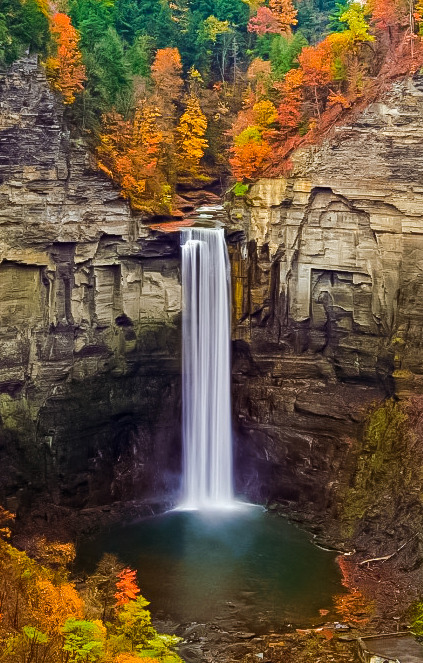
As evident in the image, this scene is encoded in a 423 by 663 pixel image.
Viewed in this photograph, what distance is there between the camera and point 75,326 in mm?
50656

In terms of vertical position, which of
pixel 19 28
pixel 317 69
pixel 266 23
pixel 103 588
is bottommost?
pixel 103 588

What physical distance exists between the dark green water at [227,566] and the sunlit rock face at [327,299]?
3855 millimetres

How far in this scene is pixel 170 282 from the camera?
53438 mm

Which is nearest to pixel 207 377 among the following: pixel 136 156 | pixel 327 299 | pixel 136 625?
pixel 327 299

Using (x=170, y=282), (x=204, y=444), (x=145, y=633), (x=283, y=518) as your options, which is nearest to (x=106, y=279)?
(x=170, y=282)

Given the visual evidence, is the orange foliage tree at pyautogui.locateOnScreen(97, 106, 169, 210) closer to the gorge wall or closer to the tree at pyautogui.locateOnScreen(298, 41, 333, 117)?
the gorge wall

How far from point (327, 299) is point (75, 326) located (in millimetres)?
11771

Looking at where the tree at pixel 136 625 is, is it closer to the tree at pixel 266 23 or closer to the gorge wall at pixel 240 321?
the gorge wall at pixel 240 321

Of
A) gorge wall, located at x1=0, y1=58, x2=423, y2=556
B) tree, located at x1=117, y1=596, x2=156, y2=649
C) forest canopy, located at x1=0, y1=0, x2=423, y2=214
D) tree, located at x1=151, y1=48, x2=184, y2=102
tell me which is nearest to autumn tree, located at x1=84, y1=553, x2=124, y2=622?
tree, located at x1=117, y1=596, x2=156, y2=649

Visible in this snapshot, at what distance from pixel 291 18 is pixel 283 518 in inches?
1168

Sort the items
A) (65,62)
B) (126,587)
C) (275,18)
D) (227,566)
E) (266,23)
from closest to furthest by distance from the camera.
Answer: (126,587) → (227,566) → (65,62) → (275,18) → (266,23)

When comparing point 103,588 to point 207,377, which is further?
point 207,377

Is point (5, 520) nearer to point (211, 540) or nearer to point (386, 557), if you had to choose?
point (211, 540)

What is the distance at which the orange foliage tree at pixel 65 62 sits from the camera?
49.8 m
